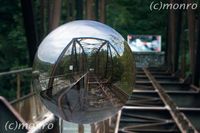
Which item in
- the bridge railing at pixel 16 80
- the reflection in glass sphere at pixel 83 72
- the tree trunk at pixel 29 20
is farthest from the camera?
the bridge railing at pixel 16 80

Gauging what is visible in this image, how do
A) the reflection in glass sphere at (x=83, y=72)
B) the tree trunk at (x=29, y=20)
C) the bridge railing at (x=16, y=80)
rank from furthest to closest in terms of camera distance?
1. the bridge railing at (x=16, y=80)
2. the tree trunk at (x=29, y=20)
3. the reflection in glass sphere at (x=83, y=72)

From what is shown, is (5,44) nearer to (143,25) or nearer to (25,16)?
(143,25)

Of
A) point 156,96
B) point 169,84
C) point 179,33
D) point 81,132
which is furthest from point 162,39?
point 81,132

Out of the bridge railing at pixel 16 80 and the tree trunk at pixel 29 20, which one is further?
the bridge railing at pixel 16 80

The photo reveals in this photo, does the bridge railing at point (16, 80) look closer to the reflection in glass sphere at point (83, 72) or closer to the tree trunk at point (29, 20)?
the tree trunk at point (29, 20)

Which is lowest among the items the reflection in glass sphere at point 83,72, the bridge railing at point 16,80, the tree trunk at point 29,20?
the bridge railing at point 16,80

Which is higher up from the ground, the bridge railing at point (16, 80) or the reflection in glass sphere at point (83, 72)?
the reflection in glass sphere at point (83, 72)

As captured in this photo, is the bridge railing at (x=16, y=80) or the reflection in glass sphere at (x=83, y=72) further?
the bridge railing at (x=16, y=80)

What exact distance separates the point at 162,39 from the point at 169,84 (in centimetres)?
3013

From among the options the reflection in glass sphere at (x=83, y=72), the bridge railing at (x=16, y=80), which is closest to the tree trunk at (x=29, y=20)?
the bridge railing at (x=16, y=80)

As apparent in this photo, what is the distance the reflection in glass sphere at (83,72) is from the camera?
2996 mm

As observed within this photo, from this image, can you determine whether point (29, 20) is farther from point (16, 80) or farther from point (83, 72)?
point (83, 72)

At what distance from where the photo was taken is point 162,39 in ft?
157

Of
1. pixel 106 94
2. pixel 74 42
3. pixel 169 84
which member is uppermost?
pixel 74 42
